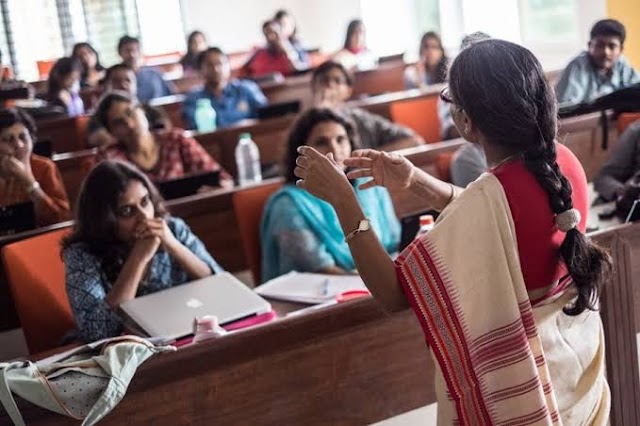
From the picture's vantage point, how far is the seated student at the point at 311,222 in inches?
107


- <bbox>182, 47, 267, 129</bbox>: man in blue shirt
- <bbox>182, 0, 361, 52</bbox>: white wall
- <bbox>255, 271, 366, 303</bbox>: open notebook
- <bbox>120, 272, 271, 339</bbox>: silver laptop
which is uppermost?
<bbox>182, 0, 361, 52</bbox>: white wall

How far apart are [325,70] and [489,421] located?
3.67m

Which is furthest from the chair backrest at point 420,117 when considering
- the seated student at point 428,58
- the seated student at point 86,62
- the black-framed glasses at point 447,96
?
the black-framed glasses at point 447,96

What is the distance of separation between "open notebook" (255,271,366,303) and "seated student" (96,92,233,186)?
4.53ft

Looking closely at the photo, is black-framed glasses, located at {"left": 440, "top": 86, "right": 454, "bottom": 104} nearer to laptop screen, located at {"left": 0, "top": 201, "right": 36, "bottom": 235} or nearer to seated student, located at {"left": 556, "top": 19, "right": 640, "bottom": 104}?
laptop screen, located at {"left": 0, "top": 201, "right": 36, "bottom": 235}

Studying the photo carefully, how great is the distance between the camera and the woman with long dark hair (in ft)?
4.24

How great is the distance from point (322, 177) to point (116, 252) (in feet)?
3.91

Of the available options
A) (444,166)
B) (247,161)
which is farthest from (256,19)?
(444,166)

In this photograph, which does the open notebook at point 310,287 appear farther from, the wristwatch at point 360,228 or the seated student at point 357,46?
the seated student at point 357,46

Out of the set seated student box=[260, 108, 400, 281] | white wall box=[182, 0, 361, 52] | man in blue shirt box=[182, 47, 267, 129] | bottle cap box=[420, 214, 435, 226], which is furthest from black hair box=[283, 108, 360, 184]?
white wall box=[182, 0, 361, 52]

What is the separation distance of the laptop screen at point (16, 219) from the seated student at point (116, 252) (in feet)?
1.73

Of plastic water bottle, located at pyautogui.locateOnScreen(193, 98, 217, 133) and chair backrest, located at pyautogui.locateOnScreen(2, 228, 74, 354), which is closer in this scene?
chair backrest, located at pyautogui.locateOnScreen(2, 228, 74, 354)

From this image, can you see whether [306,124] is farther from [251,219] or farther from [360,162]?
[360,162]

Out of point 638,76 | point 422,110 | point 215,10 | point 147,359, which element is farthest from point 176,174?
point 215,10
